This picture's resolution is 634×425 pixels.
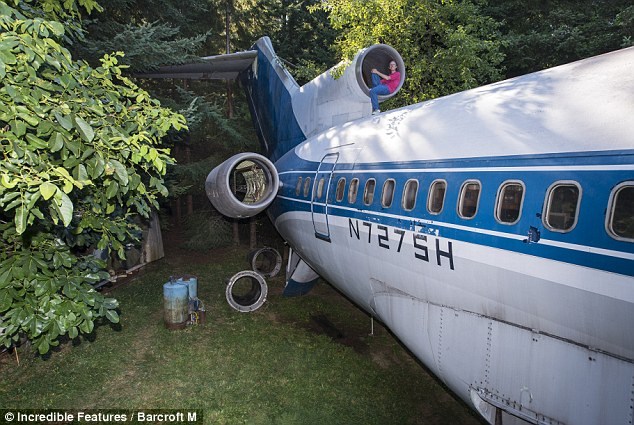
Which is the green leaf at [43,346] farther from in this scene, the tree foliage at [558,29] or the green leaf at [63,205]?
the tree foliage at [558,29]

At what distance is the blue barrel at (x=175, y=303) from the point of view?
1035 cm

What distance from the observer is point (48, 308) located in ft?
13.0

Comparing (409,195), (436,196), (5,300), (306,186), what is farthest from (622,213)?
(306,186)

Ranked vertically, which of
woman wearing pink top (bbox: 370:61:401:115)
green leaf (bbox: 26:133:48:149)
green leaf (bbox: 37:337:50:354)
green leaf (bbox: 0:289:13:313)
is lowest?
green leaf (bbox: 37:337:50:354)

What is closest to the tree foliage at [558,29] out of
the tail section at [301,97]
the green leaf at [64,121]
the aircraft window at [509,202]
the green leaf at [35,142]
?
the tail section at [301,97]

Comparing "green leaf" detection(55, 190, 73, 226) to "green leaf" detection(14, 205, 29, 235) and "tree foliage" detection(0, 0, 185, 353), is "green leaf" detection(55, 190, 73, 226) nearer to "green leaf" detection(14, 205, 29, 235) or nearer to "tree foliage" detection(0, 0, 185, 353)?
"tree foliage" detection(0, 0, 185, 353)

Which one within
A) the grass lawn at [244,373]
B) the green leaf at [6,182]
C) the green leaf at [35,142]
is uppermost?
the green leaf at [35,142]

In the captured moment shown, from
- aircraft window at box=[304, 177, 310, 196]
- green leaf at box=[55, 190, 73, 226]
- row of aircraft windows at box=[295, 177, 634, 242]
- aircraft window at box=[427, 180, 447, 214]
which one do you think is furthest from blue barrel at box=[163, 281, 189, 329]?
green leaf at box=[55, 190, 73, 226]

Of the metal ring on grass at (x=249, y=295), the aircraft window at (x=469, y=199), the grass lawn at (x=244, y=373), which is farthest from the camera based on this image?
the metal ring on grass at (x=249, y=295)

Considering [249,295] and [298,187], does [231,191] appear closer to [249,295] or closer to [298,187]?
[298,187]

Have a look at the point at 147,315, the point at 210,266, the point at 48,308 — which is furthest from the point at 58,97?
the point at 210,266

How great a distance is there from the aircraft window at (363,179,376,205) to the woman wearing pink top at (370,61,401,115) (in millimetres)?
3163

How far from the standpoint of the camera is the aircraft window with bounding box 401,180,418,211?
5.80 meters

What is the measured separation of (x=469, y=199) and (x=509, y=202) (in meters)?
0.53
